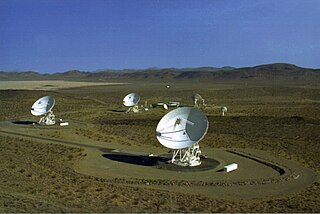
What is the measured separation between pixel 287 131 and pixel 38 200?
132ft

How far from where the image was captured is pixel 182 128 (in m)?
A: 35.4

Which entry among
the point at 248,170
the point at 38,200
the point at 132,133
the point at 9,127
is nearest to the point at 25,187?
the point at 38,200

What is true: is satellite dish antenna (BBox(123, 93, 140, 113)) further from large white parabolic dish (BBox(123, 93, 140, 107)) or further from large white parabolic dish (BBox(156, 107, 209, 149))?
large white parabolic dish (BBox(156, 107, 209, 149))

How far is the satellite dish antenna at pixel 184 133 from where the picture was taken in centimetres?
3378

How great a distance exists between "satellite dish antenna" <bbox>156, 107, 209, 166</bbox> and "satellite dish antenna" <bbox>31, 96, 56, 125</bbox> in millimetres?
26294

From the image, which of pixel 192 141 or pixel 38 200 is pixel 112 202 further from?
pixel 192 141

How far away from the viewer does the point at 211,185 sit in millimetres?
28531

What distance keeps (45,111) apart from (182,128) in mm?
28757

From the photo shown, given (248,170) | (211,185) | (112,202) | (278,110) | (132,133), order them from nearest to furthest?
(112,202)
(211,185)
(248,170)
(132,133)
(278,110)

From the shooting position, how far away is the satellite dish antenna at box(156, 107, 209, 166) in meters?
33.8

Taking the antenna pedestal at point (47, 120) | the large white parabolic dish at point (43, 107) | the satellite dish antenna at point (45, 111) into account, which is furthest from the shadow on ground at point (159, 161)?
the large white parabolic dish at point (43, 107)

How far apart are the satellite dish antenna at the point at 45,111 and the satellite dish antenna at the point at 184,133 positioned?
86.3 ft

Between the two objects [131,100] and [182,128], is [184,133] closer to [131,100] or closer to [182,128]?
[182,128]

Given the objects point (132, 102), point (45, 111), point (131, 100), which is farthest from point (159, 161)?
point (131, 100)
